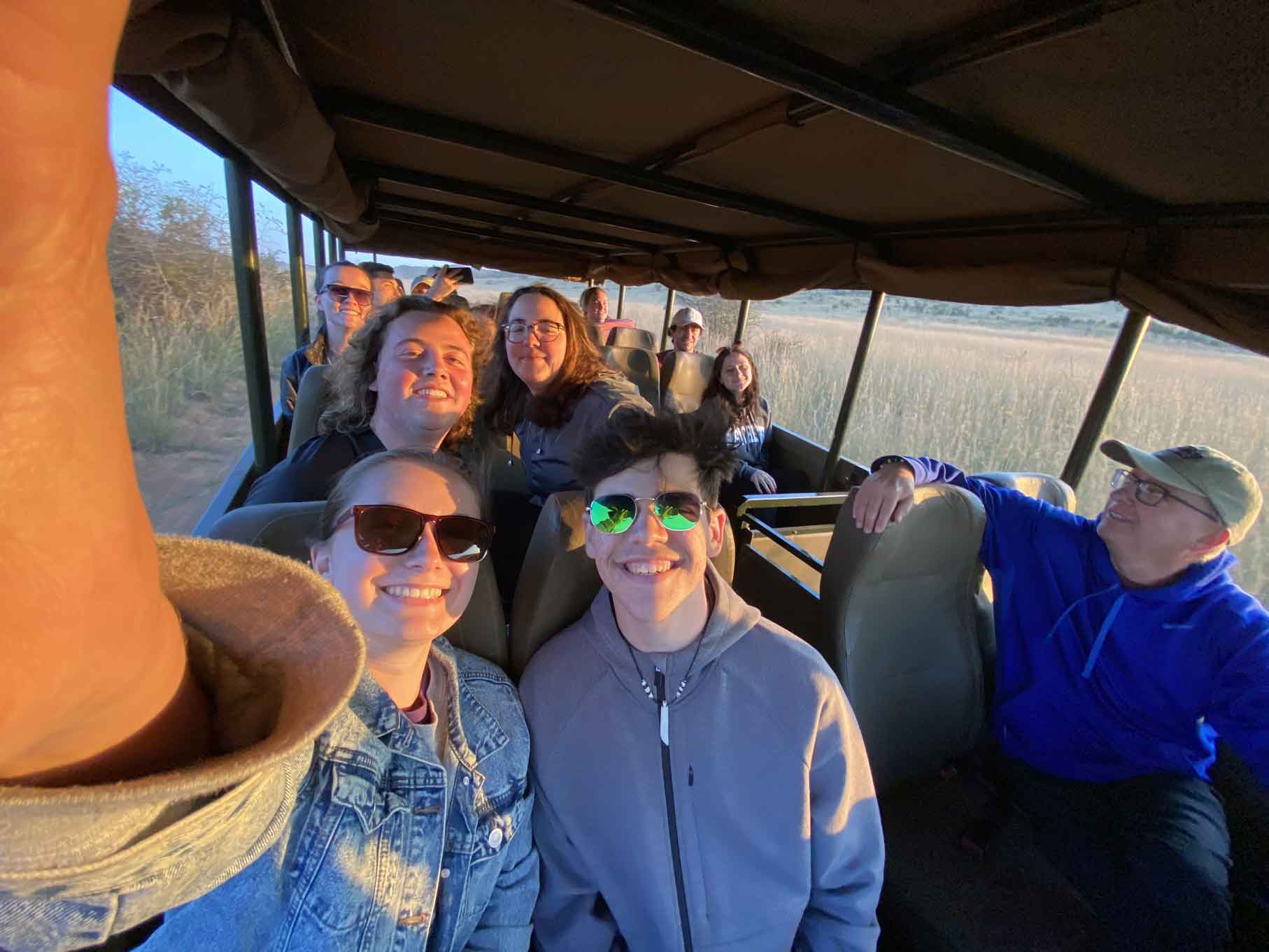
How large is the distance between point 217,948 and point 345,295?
3.32 metres

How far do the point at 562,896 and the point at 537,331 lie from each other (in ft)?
6.69

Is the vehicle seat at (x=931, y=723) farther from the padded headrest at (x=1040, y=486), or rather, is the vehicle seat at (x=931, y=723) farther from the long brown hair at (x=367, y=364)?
the long brown hair at (x=367, y=364)

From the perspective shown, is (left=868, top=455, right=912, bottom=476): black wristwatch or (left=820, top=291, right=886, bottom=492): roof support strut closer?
(left=868, top=455, right=912, bottom=476): black wristwatch

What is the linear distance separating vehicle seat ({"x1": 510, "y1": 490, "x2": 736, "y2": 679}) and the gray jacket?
79 cm

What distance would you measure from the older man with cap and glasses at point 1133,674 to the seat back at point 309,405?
250 centimetres

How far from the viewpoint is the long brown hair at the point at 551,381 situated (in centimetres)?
255

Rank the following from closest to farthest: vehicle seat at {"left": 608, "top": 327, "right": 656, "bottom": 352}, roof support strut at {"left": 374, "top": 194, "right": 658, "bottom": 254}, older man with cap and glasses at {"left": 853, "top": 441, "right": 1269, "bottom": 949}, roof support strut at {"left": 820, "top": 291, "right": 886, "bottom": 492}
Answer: older man with cap and glasses at {"left": 853, "top": 441, "right": 1269, "bottom": 949} → roof support strut at {"left": 820, "top": 291, "right": 886, "bottom": 492} → roof support strut at {"left": 374, "top": 194, "right": 658, "bottom": 254} → vehicle seat at {"left": 608, "top": 327, "right": 656, "bottom": 352}

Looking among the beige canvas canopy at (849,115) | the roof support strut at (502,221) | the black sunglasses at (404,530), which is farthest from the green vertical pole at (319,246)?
the black sunglasses at (404,530)

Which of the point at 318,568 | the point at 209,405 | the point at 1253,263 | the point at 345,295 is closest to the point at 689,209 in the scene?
the point at 345,295

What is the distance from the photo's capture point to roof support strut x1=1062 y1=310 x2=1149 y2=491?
2.69 meters

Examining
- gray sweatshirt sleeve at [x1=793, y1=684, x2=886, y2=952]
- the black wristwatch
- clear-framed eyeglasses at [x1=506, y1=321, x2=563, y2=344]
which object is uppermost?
clear-framed eyeglasses at [x1=506, y1=321, x2=563, y2=344]

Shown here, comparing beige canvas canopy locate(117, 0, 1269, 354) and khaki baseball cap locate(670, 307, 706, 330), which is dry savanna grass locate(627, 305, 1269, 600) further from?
khaki baseball cap locate(670, 307, 706, 330)

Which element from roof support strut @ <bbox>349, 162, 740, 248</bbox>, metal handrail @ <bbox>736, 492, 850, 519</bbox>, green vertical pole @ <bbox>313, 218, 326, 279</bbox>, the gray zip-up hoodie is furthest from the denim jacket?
green vertical pole @ <bbox>313, 218, 326, 279</bbox>

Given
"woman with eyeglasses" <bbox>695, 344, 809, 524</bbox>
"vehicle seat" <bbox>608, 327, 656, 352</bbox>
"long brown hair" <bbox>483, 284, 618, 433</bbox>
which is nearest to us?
"long brown hair" <bbox>483, 284, 618, 433</bbox>
